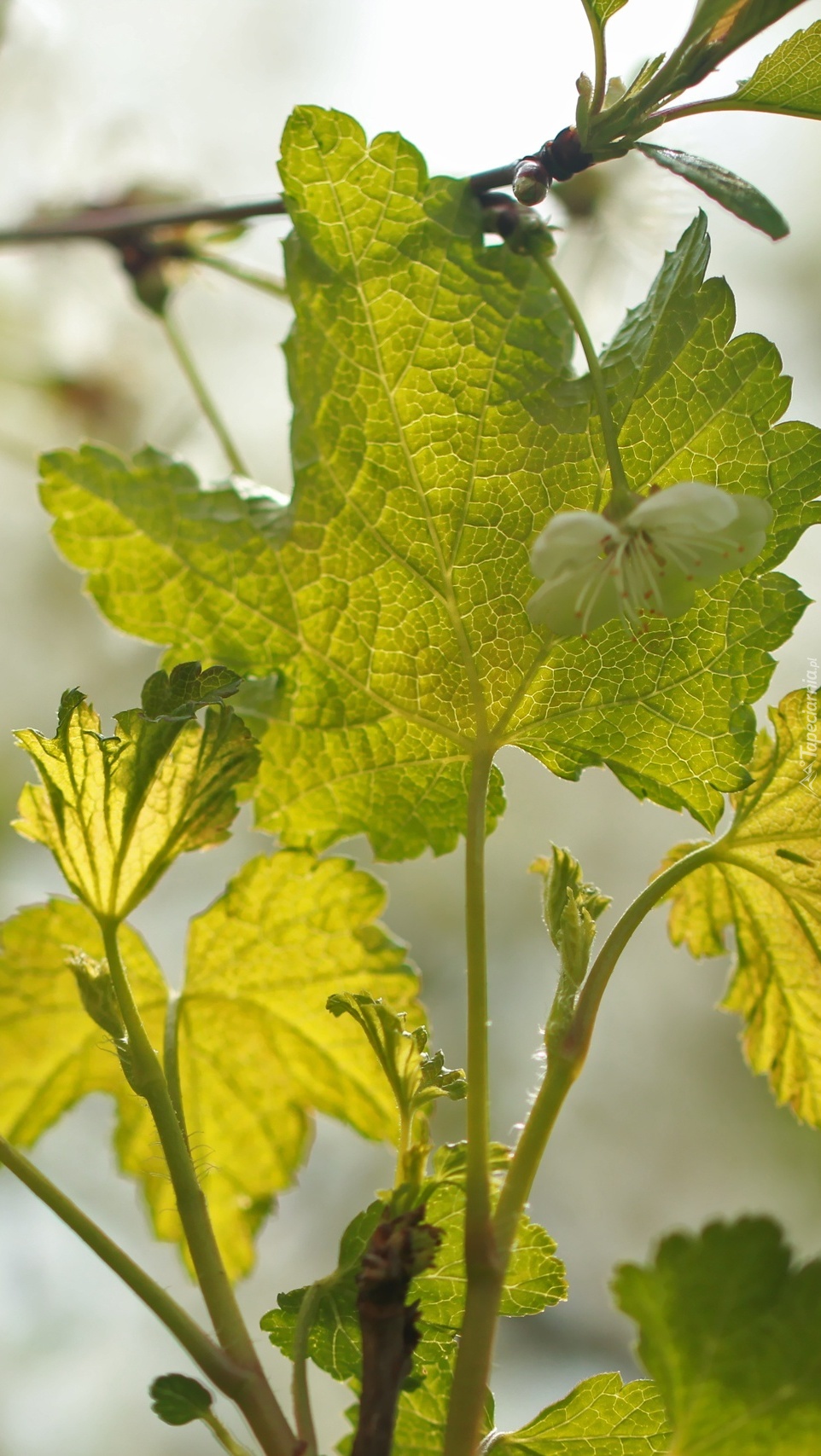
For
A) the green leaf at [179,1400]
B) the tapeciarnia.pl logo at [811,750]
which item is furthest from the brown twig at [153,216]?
the green leaf at [179,1400]

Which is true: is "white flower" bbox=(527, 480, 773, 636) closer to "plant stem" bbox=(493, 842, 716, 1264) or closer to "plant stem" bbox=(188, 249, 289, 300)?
"plant stem" bbox=(493, 842, 716, 1264)

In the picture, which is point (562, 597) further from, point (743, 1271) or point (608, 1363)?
point (608, 1363)

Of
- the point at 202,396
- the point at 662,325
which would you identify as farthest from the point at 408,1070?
the point at 202,396

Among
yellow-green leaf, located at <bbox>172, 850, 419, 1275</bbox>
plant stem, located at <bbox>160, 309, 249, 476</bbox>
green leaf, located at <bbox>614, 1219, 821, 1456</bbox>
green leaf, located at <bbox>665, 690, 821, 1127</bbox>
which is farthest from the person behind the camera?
plant stem, located at <bbox>160, 309, 249, 476</bbox>

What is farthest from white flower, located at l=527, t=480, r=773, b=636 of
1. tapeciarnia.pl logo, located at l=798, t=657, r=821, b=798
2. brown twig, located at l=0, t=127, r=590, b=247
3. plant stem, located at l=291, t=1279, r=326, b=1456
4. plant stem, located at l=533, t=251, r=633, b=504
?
plant stem, located at l=291, t=1279, r=326, b=1456

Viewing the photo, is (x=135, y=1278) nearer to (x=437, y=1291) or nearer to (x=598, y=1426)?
(x=437, y=1291)

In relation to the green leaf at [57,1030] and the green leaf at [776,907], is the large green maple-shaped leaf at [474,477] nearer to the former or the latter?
the green leaf at [776,907]
